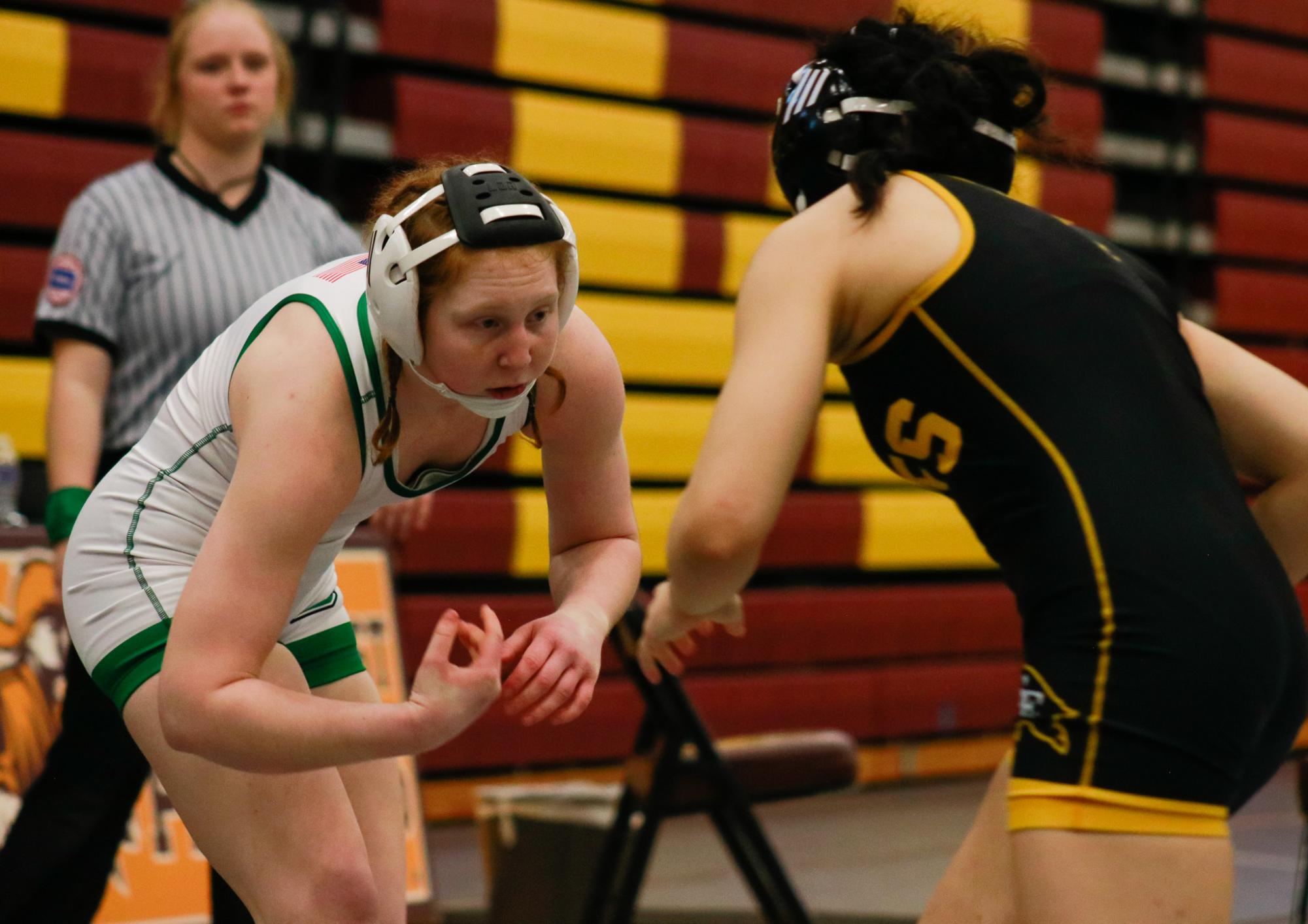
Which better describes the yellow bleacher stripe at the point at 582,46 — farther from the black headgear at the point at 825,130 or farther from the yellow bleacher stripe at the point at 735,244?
the black headgear at the point at 825,130

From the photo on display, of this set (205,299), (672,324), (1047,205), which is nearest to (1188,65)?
(1047,205)

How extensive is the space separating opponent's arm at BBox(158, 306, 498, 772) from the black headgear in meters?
0.53

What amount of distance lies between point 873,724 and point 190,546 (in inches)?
175

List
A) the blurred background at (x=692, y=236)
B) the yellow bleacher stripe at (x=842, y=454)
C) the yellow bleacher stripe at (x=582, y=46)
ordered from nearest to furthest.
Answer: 1. the blurred background at (x=692, y=236)
2. the yellow bleacher stripe at (x=582, y=46)
3. the yellow bleacher stripe at (x=842, y=454)

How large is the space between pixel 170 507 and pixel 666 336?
3850 millimetres

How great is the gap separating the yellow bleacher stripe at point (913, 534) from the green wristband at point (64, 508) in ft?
12.9

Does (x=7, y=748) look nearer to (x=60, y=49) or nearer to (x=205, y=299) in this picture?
(x=205, y=299)

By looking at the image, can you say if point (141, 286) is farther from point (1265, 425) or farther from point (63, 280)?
point (1265, 425)

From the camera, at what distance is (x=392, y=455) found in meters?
1.61

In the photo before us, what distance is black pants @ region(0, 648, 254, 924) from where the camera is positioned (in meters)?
2.40

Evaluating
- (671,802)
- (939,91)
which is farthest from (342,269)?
(671,802)

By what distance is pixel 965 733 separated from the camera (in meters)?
6.21

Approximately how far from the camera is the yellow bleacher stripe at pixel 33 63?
14.1ft

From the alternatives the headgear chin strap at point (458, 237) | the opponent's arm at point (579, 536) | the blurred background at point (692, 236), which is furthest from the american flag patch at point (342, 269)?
the blurred background at point (692, 236)
